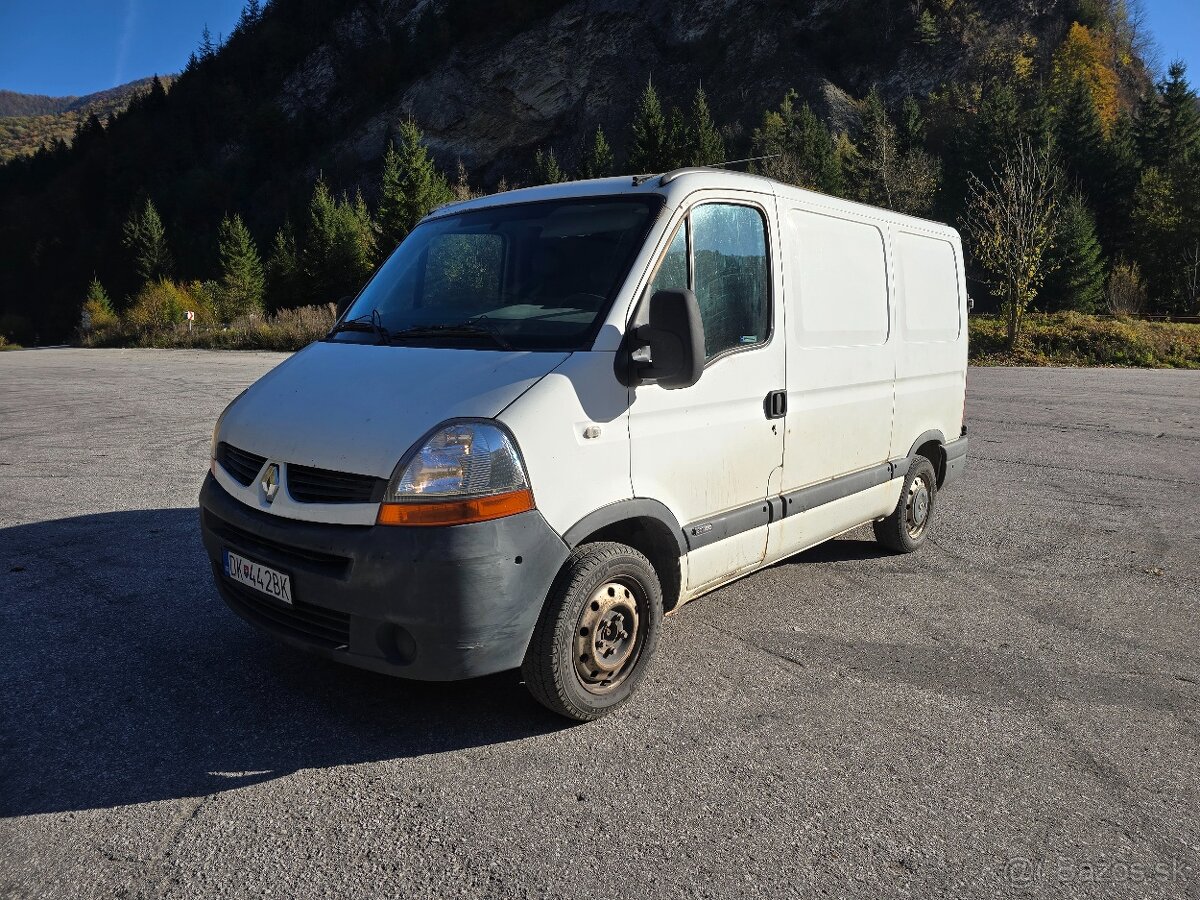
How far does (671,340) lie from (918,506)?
334 centimetres

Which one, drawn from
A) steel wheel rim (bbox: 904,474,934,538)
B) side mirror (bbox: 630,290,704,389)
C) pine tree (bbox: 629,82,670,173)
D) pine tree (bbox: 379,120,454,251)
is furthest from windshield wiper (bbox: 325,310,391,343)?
pine tree (bbox: 629,82,670,173)

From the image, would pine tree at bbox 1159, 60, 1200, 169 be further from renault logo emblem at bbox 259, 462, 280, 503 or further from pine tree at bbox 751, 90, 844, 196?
renault logo emblem at bbox 259, 462, 280, 503

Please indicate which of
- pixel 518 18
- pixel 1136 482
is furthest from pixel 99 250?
pixel 1136 482

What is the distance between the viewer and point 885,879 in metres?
2.56

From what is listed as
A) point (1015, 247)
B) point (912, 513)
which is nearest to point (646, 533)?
point (912, 513)

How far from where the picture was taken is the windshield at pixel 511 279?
141 inches

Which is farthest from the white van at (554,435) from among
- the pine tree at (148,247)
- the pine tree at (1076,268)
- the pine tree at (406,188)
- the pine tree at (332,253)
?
the pine tree at (148,247)

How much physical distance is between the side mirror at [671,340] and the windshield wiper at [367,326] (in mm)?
1183

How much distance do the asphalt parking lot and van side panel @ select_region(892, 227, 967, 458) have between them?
965 millimetres

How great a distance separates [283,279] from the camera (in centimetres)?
5716

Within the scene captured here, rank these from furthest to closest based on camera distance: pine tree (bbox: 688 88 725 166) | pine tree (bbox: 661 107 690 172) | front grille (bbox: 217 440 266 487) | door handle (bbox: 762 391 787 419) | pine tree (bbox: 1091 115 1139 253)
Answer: pine tree (bbox: 688 88 725 166) → pine tree (bbox: 661 107 690 172) → pine tree (bbox: 1091 115 1139 253) → door handle (bbox: 762 391 787 419) → front grille (bbox: 217 440 266 487)

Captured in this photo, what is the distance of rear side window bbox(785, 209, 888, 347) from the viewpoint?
4.45m

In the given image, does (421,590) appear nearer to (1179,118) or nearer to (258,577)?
(258,577)

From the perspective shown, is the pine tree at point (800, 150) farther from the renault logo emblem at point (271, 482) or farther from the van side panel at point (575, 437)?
the renault logo emblem at point (271, 482)
